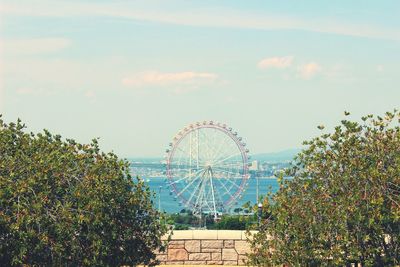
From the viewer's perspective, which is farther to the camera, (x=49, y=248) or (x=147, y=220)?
(x=147, y=220)

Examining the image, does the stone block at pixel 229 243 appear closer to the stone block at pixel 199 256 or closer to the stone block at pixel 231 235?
the stone block at pixel 231 235

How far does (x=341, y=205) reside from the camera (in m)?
12.7

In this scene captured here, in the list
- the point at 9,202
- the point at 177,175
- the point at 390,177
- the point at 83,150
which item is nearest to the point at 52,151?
the point at 83,150

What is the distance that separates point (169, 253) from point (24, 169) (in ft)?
19.9

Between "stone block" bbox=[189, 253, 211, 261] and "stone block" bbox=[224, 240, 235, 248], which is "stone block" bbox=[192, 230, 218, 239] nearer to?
"stone block" bbox=[224, 240, 235, 248]

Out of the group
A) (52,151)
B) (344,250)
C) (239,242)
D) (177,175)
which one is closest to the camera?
(344,250)

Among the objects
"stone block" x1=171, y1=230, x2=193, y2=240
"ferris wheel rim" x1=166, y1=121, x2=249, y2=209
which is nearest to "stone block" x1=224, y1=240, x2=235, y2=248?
"stone block" x1=171, y1=230, x2=193, y2=240

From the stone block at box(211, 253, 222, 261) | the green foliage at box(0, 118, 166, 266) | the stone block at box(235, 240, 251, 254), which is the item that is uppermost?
the green foliage at box(0, 118, 166, 266)

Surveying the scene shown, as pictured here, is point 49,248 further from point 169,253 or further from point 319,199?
point 169,253

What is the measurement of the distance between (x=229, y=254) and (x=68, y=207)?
644 cm

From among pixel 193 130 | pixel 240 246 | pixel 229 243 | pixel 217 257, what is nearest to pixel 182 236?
pixel 217 257

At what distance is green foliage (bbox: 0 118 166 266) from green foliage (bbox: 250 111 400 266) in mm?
2407

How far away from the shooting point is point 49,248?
512 inches

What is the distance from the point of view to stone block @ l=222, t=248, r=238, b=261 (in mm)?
18438
